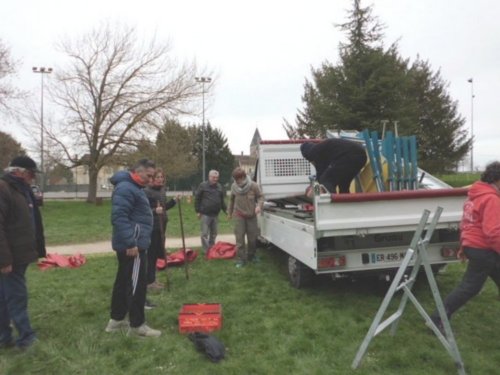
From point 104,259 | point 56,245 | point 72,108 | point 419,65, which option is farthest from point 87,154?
point 419,65

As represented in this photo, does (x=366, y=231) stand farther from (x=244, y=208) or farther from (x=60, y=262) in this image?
(x=60, y=262)

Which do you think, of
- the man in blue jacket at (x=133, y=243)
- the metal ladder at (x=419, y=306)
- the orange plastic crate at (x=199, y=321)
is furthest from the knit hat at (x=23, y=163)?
the metal ladder at (x=419, y=306)

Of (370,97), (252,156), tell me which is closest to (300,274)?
(252,156)

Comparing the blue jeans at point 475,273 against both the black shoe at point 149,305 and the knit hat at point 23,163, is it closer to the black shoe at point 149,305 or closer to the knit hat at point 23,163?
the black shoe at point 149,305

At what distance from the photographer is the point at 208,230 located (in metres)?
9.35

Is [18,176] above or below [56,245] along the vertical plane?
above

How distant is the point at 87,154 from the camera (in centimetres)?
2917

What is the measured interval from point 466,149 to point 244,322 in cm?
2959

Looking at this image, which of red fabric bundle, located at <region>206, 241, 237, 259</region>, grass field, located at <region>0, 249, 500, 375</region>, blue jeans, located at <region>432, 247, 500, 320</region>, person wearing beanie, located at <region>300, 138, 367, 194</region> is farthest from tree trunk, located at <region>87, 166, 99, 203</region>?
blue jeans, located at <region>432, 247, 500, 320</region>

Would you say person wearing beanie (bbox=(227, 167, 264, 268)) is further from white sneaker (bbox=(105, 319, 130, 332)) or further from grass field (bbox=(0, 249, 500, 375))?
white sneaker (bbox=(105, 319, 130, 332))

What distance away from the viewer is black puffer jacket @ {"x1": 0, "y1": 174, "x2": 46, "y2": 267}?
161 inches

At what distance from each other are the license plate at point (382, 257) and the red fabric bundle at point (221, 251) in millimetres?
3931

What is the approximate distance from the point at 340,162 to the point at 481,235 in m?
2.72

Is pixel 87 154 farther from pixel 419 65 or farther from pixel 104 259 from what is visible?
pixel 419 65
